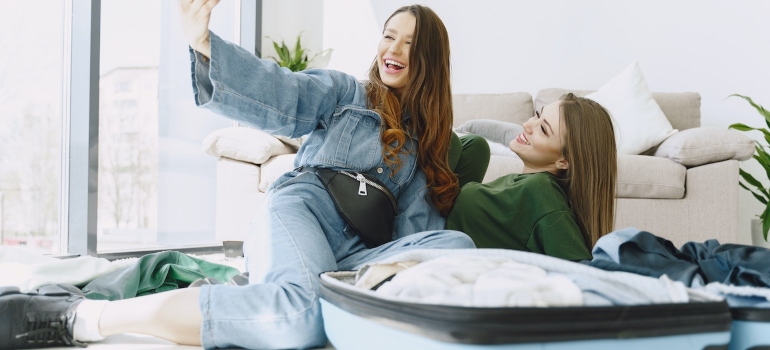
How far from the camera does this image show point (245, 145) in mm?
3344

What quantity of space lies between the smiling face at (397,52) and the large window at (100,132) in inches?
72.3

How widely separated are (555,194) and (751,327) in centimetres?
84

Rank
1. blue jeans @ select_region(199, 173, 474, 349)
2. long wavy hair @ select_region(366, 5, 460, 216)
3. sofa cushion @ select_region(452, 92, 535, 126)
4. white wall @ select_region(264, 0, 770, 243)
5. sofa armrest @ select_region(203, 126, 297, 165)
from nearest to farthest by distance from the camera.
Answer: blue jeans @ select_region(199, 173, 474, 349)
long wavy hair @ select_region(366, 5, 460, 216)
sofa armrest @ select_region(203, 126, 297, 165)
sofa cushion @ select_region(452, 92, 535, 126)
white wall @ select_region(264, 0, 770, 243)

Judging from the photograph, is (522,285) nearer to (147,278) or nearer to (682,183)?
(147,278)

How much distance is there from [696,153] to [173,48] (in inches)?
107

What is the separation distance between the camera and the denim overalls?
125 centimetres

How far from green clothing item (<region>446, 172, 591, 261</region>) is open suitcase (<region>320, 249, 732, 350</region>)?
0.77 m

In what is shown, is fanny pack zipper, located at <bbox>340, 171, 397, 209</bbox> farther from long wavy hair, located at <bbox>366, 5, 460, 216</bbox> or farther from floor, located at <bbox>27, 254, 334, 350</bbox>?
floor, located at <bbox>27, 254, 334, 350</bbox>

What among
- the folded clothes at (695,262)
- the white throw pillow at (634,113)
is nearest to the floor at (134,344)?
the folded clothes at (695,262)

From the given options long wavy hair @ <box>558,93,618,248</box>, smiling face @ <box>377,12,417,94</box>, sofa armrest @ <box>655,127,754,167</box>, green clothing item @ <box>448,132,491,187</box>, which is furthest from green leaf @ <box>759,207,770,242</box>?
smiling face @ <box>377,12,417,94</box>

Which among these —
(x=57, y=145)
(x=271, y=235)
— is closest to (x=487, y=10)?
(x=57, y=145)

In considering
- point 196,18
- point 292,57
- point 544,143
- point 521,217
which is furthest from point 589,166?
point 292,57

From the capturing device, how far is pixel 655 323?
0.85 m

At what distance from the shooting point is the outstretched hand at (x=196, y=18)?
4.62 feet
